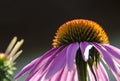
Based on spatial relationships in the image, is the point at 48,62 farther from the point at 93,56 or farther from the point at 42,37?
the point at 42,37

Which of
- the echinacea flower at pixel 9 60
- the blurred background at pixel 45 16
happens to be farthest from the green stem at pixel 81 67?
the blurred background at pixel 45 16

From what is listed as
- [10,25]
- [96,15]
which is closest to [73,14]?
[96,15]

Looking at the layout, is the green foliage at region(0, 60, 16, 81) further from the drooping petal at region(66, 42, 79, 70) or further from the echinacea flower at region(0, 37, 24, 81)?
the drooping petal at region(66, 42, 79, 70)

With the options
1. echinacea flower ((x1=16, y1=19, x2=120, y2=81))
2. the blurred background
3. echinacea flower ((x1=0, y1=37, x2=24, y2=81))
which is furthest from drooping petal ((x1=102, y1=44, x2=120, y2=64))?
the blurred background

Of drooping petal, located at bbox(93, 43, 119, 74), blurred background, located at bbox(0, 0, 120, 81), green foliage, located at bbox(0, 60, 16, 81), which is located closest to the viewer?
drooping petal, located at bbox(93, 43, 119, 74)

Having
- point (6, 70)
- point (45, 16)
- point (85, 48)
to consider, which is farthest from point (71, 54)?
point (45, 16)

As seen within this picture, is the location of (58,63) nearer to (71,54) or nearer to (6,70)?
(71,54)
